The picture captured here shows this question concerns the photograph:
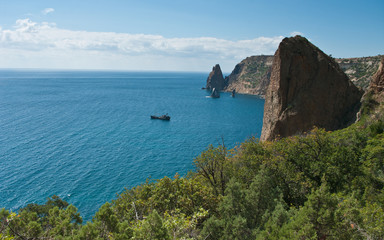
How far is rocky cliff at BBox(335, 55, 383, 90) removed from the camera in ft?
298

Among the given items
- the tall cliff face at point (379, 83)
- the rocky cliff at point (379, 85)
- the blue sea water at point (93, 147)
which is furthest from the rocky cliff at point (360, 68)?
the tall cliff face at point (379, 83)

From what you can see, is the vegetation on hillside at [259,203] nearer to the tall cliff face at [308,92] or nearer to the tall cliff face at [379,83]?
the tall cliff face at [379,83]

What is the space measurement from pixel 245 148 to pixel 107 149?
43.1m

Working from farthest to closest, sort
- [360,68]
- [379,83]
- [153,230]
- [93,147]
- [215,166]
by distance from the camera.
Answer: [360,68] → [93,147] → [379,83] → [215,166] → [153,230]

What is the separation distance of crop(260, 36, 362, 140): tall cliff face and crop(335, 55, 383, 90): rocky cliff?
162 ft

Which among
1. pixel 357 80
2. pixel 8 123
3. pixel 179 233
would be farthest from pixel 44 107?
pixel 357 80

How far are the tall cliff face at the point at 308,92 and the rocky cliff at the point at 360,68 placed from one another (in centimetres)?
4934

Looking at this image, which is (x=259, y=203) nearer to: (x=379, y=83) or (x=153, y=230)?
(x=153, y=230)

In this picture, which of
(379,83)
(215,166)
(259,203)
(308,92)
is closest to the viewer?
(259,203)

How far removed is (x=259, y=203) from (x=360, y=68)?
385ft

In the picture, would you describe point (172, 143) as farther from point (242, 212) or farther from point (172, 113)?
point (242, 212)

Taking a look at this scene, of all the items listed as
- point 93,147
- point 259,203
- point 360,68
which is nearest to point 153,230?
point 259,203

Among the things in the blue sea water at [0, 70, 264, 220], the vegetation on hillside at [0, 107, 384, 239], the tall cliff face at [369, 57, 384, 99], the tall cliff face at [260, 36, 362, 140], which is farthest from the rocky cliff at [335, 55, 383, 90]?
the vegetation on hillside at [0, 107, 384, 239]

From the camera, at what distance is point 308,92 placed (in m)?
48.5
